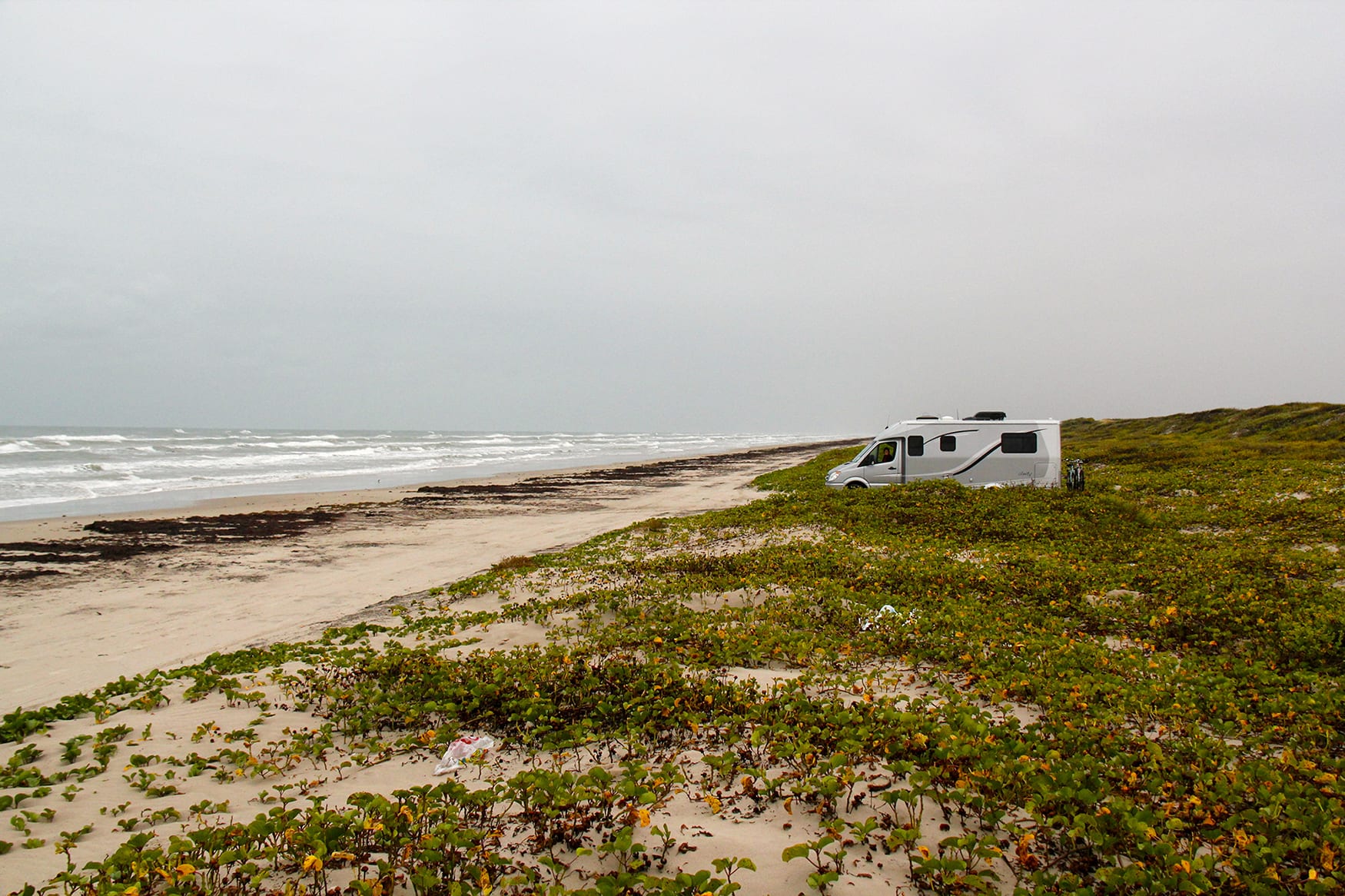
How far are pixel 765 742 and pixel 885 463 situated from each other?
791 inches

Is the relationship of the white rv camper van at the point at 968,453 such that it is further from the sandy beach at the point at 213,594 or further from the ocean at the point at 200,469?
the ocean at the point at 200,469

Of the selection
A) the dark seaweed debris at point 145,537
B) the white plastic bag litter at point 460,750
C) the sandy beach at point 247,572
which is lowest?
the sandy beach at point 247,572

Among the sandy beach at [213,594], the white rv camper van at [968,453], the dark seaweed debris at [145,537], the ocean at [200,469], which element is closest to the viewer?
the sandy beach at [213,594]

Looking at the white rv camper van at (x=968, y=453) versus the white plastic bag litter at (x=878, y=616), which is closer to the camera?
the white plastic bag litter at (x=878, y=616)

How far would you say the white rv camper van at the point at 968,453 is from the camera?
22875mm

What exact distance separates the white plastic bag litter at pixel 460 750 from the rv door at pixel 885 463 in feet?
66.6

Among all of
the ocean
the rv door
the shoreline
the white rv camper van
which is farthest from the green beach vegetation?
the ocean

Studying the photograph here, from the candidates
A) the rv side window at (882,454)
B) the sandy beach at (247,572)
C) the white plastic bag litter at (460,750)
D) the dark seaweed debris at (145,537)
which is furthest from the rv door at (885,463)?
the white plastic bag litter at (460,750)

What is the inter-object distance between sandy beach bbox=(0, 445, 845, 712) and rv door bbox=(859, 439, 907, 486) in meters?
5.47

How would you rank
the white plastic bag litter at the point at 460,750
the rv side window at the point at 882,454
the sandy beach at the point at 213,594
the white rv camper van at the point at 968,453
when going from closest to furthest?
1. the sandy beach at the point at 213,594
2. the white plastic bag litter at the point at 460,750
3. the white rv camper van at the point at 968,453
4. the rv side window at the point at 882,454

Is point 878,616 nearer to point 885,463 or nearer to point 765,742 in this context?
point 765,742

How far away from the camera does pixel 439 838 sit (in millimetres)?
4051

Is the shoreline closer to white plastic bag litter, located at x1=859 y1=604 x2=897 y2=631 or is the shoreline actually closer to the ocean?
the ocean

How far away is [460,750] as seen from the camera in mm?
5883
